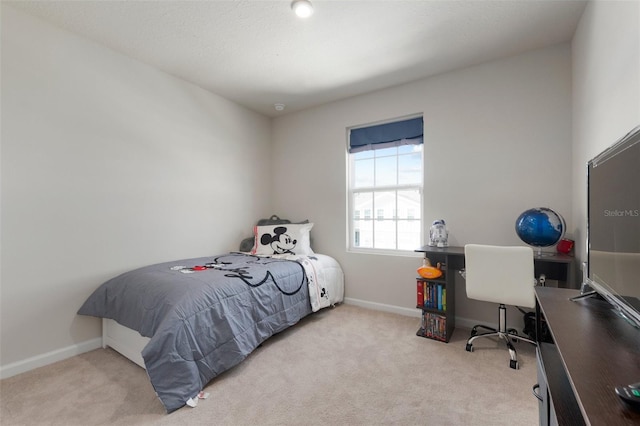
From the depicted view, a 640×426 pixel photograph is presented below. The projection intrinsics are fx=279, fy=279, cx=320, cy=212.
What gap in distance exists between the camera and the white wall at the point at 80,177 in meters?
2.00

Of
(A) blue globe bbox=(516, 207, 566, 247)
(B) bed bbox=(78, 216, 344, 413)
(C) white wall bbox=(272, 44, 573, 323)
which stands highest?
(C) white wall bbox=(272, 44, 573, 323)

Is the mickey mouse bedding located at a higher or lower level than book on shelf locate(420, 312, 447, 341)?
higher

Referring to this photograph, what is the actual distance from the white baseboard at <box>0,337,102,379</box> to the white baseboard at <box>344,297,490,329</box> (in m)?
2.54

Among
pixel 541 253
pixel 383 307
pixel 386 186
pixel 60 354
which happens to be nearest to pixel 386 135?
pixel 386 186

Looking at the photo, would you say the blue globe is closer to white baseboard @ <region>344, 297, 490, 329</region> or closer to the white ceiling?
white baseboard @ <region>344, 297, 490, 329</region>

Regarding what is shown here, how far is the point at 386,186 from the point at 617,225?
7.93 ft

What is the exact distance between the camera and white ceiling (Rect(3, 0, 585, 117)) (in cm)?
198

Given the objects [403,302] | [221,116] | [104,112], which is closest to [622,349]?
[403,302]

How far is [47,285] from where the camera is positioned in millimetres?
2141

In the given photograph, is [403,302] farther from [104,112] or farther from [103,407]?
[104,112]

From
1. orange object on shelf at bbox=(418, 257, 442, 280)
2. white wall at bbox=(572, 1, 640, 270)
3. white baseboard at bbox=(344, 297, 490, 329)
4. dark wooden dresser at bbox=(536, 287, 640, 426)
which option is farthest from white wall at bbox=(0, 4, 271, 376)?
white wall at bbox=(572, 1, 640, 270)

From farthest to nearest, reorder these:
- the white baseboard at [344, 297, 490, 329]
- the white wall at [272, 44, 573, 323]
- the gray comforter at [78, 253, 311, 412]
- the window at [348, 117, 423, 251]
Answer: the window at [348, 117, 423, 251], the white baseboard at [344, 297, 490, 329], the white wall at [272, 44, 573, 323], the gray comforter at [78, 253, 311, 412]

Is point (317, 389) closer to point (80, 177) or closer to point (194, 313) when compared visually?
point (194, 313)

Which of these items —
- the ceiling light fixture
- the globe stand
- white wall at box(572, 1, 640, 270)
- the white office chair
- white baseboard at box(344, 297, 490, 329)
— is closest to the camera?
white wall at box(572, 1, 640, 270)
